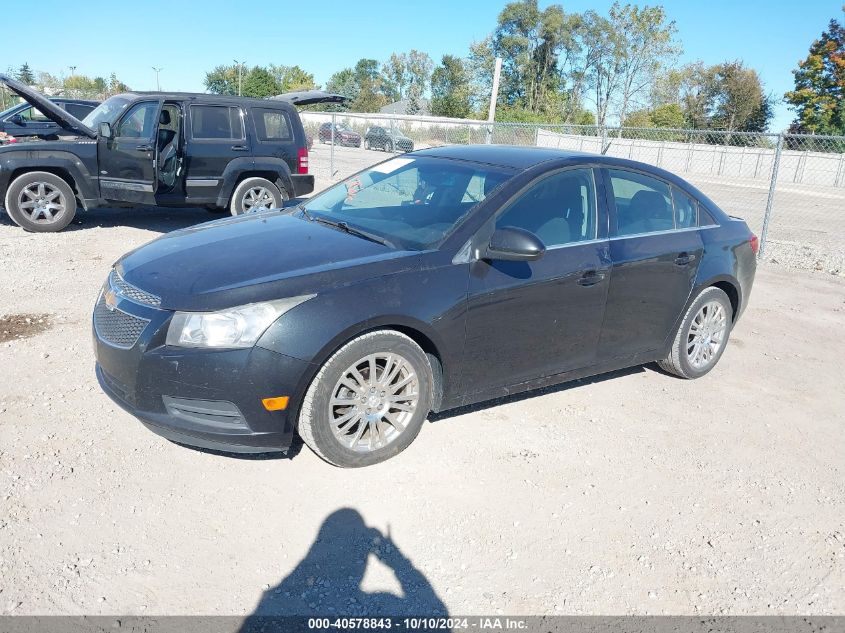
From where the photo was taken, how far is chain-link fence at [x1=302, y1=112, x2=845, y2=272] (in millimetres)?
13359

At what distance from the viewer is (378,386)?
3598 mm

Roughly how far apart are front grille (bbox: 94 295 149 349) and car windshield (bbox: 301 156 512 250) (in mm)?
1412

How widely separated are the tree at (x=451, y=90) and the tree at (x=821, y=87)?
95.8ft

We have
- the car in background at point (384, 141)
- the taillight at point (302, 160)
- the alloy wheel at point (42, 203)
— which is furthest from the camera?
the car in background at point (384, 141)

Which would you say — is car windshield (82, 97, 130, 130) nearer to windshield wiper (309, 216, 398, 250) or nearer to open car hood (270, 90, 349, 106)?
open car hood (270, 90, 349, 106)

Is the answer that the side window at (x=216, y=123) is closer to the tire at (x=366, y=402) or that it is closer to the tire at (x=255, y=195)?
the tire at (x=255, y=195)

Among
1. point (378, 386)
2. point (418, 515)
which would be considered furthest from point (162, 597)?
point (378, 386)

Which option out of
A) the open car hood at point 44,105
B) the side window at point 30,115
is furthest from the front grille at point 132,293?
the side window at point 30,115

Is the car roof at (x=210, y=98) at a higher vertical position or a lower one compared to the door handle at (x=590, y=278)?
higher

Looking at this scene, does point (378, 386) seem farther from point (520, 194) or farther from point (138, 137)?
point (138, 137)

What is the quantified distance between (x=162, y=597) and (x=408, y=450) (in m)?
1.59

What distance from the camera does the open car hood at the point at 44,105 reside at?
8.52 metres

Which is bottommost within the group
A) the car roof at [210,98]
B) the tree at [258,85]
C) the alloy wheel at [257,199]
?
the alloy wheel at [257,199]

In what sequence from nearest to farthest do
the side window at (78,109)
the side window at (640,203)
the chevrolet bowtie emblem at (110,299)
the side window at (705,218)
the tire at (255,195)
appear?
the chevrolet bowtie emblem at (110,299), the side window at (640,203), the side window at (705,218), the tire at (255,195), the side window at (78,109)
